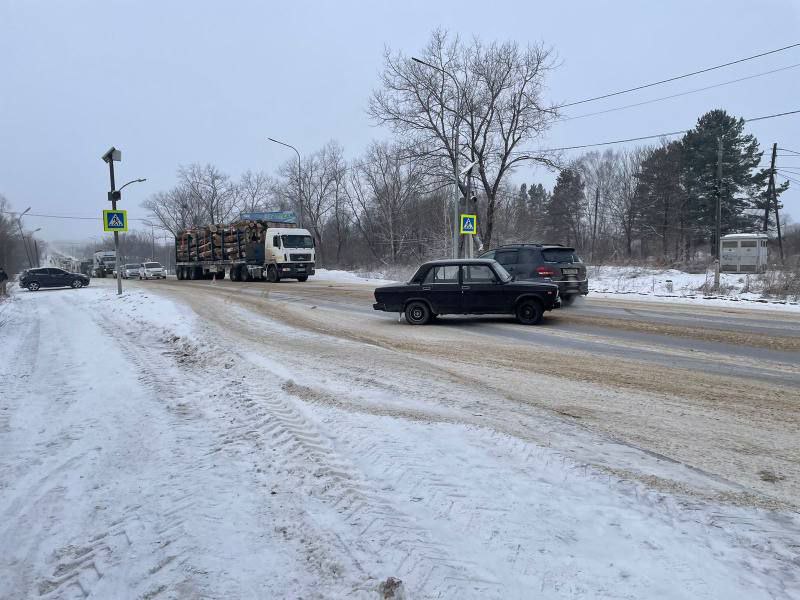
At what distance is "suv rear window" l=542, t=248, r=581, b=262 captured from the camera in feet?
51.0

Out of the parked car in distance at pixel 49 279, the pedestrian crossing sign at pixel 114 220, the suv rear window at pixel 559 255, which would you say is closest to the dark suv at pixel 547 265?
the suv rear window at pixel 559 255

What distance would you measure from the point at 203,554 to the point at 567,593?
78.1 inches

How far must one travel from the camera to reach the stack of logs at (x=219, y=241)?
33625 millimetres

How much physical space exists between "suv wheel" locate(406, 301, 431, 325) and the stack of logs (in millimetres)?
22233

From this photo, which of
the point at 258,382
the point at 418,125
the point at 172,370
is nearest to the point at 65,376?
the point at 172,370

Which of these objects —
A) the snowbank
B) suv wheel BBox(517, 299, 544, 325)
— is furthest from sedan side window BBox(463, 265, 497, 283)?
the snowbank

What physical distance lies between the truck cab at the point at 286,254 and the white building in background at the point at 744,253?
2378cm

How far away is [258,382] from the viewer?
6832mm

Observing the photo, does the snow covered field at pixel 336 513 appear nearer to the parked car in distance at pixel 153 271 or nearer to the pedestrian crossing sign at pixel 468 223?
the pedestrian crossing sign at pixel 468 223

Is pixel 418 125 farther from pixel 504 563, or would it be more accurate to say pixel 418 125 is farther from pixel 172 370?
pixel 504 563

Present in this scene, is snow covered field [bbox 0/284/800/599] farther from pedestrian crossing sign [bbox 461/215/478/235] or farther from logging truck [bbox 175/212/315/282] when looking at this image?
logging truck [bbox 175/212/315/282]

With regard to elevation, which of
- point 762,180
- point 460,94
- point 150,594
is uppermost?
point 460,94

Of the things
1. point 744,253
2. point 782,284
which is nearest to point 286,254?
point 782,284

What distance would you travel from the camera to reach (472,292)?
12.2 meters
